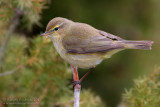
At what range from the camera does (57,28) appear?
2414 mm

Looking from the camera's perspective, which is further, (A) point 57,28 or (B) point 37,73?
(A) point 57,28

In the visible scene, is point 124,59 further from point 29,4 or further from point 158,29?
point 29,4

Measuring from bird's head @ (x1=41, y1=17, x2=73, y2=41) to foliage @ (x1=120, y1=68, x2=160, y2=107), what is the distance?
2.90 ft

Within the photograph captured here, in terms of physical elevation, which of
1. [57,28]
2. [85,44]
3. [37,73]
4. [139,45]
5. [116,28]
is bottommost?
[37,73]

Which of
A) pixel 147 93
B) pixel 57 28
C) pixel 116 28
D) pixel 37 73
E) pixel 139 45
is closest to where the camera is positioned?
pixel 147 93

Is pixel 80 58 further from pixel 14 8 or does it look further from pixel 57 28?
pixel 14 8

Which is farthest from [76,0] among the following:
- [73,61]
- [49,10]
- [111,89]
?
[73,61]

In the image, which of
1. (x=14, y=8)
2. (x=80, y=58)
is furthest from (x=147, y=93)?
(x=14, y=8)

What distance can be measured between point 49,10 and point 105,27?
2.51 ft

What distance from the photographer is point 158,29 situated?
3.63 meters

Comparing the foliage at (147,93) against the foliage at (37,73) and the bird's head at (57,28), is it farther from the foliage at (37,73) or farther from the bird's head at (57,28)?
the bird's head at (57,28)

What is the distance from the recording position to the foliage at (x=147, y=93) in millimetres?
1759

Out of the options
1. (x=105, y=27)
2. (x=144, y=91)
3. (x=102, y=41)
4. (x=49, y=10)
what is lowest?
(x=144, y=91)

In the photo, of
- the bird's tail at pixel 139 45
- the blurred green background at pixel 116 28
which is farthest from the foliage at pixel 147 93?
the blurred green background at pixel 116 28
